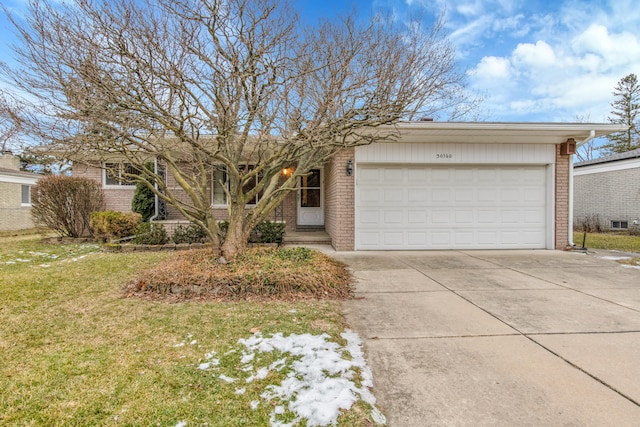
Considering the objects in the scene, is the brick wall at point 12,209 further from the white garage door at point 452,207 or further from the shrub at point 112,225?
the white garage door at point 452,207

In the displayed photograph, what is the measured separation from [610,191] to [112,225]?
18.8m

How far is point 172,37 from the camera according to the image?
4312mm

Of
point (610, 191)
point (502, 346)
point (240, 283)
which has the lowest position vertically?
point (502, 346)

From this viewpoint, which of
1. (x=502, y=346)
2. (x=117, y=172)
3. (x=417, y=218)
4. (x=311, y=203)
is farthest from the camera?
(x=311, y=203)

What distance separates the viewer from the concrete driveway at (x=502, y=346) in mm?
2018

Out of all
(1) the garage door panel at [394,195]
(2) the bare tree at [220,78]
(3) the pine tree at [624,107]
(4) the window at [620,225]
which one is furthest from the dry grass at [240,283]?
(3) the pine tree at [624,107]

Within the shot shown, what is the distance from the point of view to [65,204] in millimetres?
9023

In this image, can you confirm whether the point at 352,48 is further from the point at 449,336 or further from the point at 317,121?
the point at 449,336

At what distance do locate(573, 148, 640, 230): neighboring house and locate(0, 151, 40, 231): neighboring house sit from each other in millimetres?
24946

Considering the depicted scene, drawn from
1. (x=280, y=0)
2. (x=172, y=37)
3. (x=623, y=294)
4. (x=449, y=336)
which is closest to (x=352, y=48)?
(x=280, y=0)

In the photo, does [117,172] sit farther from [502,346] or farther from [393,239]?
[502,346]

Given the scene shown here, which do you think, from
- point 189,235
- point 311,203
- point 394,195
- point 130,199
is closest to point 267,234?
point 189,235

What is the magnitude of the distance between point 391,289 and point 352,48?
3774 millimetres

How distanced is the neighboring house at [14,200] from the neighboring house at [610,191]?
24.9 meters
